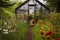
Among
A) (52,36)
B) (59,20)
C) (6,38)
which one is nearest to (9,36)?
(6,38)

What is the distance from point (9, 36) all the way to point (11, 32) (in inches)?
18.6

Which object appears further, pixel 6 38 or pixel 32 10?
pixel 32 10

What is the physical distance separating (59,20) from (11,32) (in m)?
3.93

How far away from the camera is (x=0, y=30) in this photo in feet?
32.9

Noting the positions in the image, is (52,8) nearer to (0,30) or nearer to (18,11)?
(18,11)

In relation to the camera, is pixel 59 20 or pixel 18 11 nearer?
pixel 59 20

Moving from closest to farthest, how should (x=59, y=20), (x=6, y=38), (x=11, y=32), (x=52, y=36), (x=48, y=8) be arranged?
(x=52, y=36), (x=6, y=38), (x=11, y=32), (x=59, y=20), (x=48, y=8)

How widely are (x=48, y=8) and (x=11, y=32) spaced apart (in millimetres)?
14775

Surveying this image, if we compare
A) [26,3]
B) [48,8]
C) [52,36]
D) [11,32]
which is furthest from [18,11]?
[52,36]

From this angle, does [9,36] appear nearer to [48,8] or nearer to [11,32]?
[11,32]

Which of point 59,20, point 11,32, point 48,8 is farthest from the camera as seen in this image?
point 48,8

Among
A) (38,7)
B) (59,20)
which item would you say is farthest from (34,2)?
(59,20)

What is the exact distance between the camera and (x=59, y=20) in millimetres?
13336

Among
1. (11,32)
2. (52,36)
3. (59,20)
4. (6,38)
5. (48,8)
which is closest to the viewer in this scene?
(52,36)
